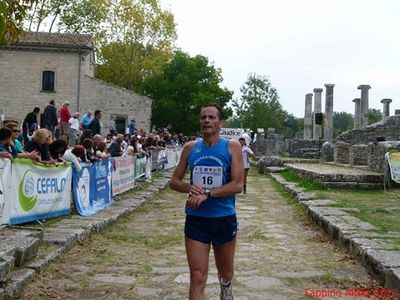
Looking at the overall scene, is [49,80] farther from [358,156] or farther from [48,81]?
[358,156]

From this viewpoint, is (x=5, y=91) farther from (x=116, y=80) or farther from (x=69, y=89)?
(x=116, y=80)

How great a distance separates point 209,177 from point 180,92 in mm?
44223

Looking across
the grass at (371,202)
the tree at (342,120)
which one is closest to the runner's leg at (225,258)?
the grass at (371,202)

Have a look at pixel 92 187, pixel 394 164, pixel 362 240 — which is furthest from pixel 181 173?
pixel 394 164

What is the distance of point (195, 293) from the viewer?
387cm

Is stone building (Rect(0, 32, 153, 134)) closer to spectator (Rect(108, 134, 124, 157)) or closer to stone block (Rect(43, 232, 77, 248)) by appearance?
spectator (Rect(108, 134, 124, 157))

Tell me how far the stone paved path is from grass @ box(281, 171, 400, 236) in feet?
3.38

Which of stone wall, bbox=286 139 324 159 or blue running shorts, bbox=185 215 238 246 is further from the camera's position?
stone wall, bbox=286 139 324 159

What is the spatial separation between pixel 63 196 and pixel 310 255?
14.7ft

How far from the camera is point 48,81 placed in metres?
38.6

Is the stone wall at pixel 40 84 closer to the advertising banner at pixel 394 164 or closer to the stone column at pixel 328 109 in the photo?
the stone column at pixel 328 109

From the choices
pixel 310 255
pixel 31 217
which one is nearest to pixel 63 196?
pixel 31 217

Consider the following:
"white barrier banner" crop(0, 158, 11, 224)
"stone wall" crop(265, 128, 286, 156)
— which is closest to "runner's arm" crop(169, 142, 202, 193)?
"white barrier banner" crop(0, 158, 11, 224)

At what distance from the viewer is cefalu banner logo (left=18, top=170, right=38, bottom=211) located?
24.7 ft
